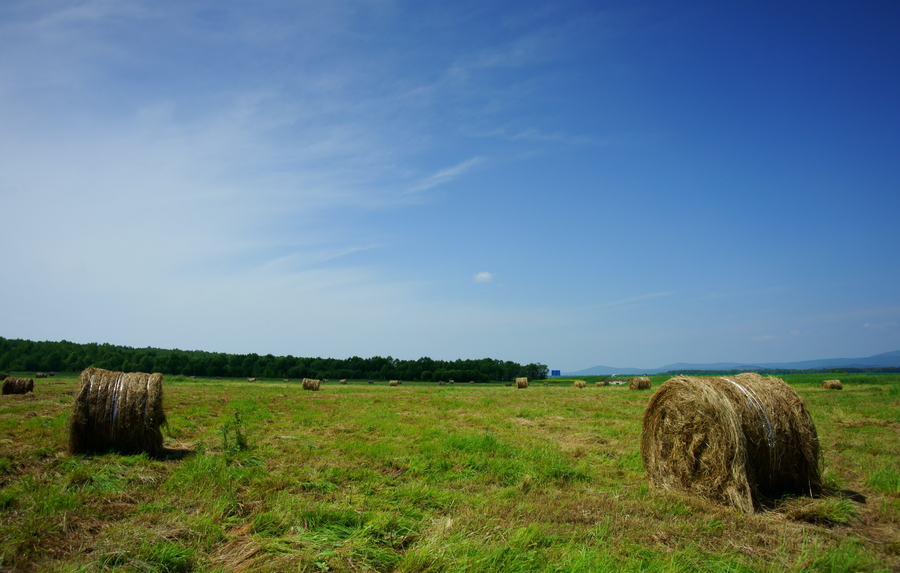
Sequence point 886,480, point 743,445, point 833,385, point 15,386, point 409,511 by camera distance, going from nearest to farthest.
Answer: point 409,511
point 743,445
point 886,480
point 15,386
point 833,385

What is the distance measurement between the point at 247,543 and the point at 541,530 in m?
3.05

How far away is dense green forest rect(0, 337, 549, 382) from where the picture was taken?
188ft

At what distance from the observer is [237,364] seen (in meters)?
71.4

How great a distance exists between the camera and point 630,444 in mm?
10742

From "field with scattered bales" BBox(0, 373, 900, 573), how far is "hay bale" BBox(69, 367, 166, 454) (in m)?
0.37

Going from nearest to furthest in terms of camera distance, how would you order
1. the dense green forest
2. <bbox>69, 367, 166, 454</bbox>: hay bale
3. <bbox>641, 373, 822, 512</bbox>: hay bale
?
<bbox>641, 373, 822, 512</bbox>: hay bale
<bbox>69, 367, 166, 454</bbox>: hay bale
the dense green forest

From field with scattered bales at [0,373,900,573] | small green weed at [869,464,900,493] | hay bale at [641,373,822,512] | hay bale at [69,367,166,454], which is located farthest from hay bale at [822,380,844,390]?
hay bale at [69,367,166,454]

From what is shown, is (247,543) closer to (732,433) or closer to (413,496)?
(413,496)

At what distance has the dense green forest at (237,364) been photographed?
5719 cm

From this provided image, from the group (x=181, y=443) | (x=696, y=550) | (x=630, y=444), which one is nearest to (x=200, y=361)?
(x=181, y=443)

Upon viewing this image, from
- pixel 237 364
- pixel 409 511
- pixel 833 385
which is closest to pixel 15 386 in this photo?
pixel 409 511

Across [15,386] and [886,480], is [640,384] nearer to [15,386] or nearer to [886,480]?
[886,480]

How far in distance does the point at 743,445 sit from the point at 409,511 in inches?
186

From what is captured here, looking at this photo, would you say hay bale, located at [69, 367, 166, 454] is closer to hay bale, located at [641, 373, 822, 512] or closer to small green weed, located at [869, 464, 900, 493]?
hay bale, located at [641, 373, 822, 512]
